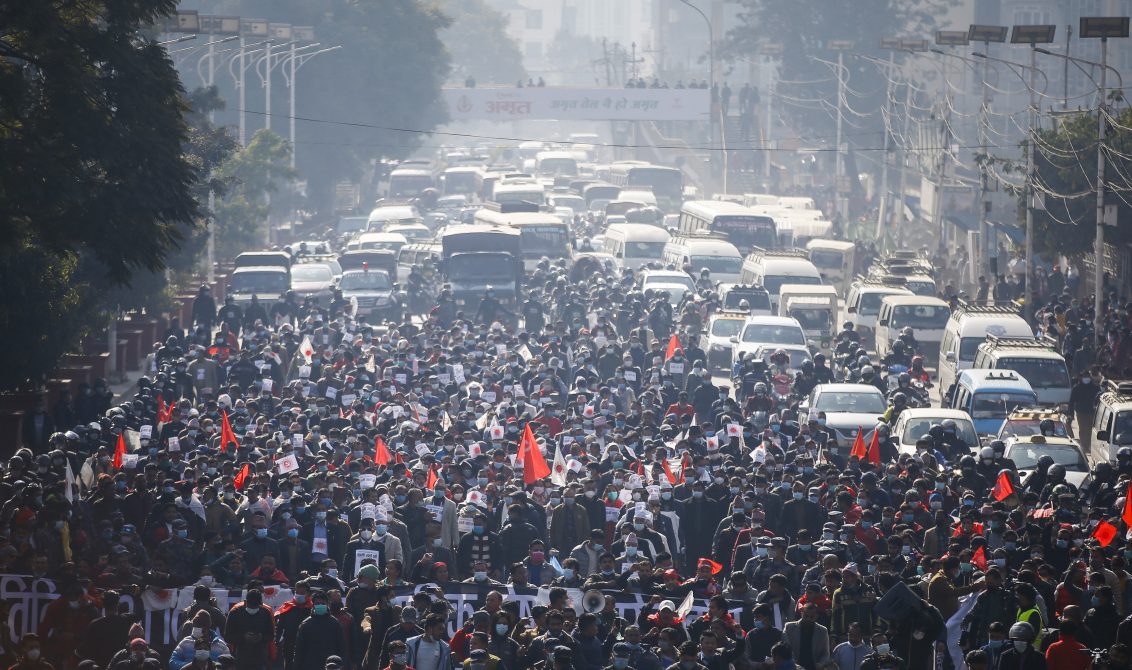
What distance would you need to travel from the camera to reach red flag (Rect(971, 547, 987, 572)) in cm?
1569

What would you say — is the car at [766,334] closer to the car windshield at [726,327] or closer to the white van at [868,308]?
the car windshield at [726,327]

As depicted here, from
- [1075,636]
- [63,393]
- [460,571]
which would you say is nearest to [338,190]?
[63,393]

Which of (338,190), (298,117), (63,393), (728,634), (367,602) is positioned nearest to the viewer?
(728,634)

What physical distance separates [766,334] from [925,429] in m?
8.98

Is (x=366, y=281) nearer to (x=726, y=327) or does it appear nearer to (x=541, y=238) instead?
(x=541, y=238)

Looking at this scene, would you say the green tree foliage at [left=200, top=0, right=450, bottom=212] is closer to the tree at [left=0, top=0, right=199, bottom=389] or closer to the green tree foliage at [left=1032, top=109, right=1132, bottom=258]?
the green tree foliage at [left=1032, top=109, right=1132, bottom=258]

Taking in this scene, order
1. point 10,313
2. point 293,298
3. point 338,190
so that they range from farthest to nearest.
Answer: point 338,190 < point 293,298 < point 10,313

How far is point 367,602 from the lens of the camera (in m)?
14.4

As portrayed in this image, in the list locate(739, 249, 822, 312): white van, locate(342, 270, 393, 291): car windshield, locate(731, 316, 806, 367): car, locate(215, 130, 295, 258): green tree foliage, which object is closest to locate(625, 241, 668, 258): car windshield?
locate(739, 249, 822, 312): white van

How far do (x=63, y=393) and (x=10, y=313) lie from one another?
1.94 m

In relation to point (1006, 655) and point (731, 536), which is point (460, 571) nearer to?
point (731, 536)

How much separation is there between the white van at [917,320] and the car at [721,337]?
2926 millimetres

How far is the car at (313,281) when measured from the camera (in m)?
42.2

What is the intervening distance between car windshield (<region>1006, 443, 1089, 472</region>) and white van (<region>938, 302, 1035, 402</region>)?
7.88 metres
